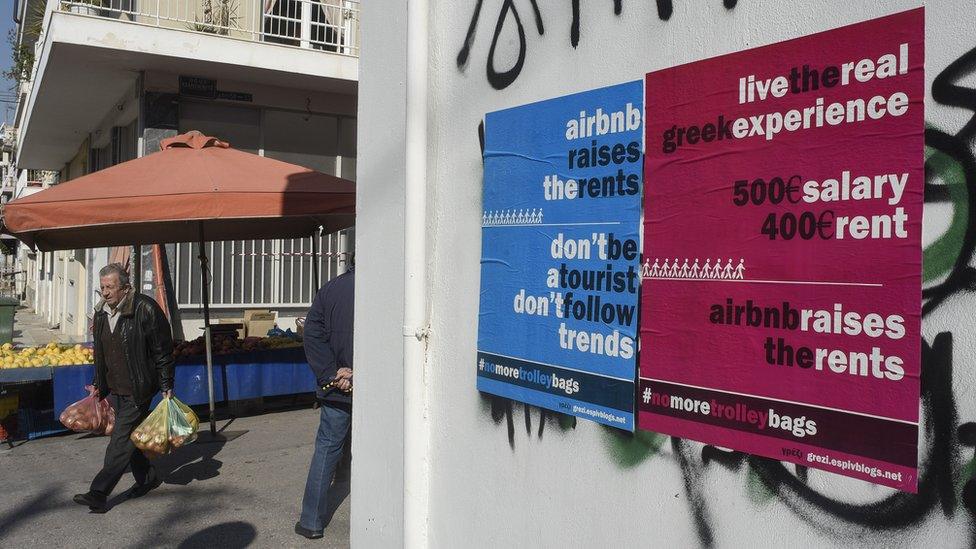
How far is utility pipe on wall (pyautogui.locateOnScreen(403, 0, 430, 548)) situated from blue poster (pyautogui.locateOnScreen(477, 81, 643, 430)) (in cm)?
38

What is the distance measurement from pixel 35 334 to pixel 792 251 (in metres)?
23.6

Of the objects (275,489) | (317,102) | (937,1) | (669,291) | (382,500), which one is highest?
(317,102)

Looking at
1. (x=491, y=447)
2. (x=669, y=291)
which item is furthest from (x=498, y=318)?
(x=669, y=291)

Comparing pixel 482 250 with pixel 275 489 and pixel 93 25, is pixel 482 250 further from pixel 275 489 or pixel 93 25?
pixel 93 25

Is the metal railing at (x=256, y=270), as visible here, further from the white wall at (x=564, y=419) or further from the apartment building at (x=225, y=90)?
the white wall at (x=564, y=419)

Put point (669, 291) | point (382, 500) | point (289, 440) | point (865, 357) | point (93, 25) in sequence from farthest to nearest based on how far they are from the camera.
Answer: point (93, 25) → point (289, 440) → point (382, 500) → point (669, 291) → point (865, 357)

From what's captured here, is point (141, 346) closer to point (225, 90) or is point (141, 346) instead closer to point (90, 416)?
point (90, 416)

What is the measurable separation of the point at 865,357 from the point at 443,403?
1831 millimetres


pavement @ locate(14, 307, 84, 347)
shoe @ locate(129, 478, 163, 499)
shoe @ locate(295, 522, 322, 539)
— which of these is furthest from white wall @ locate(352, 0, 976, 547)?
pavement @ locate(14, 307, 84, 347)

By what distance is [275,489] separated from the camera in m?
6.88

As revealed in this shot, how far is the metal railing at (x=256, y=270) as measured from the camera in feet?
40.0

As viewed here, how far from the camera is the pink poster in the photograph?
1.95 metres

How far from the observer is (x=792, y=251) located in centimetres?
215

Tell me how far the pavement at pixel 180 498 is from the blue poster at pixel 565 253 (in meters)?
3.09
